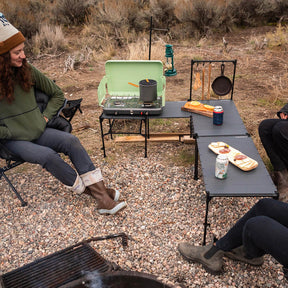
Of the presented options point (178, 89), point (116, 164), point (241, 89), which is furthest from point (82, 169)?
point (241, 89)

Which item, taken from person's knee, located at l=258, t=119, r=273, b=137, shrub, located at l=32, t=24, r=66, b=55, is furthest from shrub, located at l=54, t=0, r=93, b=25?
person's knee, located at l=258, t=119, r=273, b=137

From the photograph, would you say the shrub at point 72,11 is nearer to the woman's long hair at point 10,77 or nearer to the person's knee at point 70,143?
the woman's long hair at point 10,77

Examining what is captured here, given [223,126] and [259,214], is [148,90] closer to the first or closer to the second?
[223,126]

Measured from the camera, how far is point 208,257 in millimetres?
2242

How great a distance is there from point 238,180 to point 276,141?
77 centimetres

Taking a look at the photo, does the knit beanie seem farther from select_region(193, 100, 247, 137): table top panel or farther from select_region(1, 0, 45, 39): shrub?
select_region(1, 0, 45, 39): shrub

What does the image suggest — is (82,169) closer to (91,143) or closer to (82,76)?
(91,143)

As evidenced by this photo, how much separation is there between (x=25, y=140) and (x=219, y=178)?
1.77 metres

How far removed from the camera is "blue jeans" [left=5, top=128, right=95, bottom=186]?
2760 mm

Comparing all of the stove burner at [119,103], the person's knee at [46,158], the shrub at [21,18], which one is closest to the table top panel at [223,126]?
the stove burner at [119,103]

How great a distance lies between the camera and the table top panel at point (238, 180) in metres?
2.23

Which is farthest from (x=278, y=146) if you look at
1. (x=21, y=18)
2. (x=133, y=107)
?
(x=21, y=18)

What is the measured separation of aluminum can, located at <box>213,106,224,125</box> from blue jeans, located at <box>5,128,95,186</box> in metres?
1.29

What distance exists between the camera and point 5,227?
284 cm
